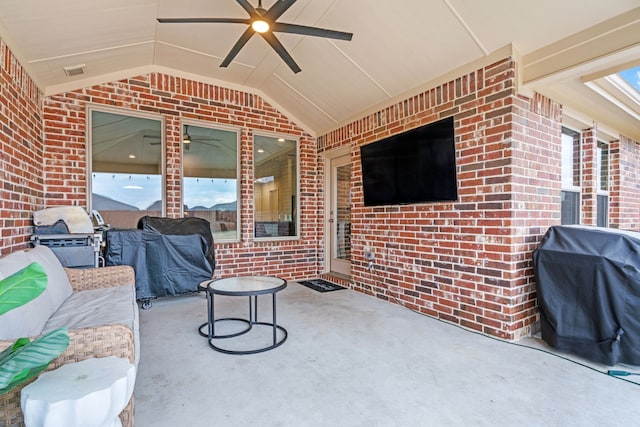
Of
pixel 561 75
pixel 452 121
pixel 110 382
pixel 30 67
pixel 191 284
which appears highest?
pixel 30 67

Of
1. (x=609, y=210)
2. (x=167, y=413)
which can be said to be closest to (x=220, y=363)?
(x=167, y=413)

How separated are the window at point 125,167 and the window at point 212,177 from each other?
1.20 feet

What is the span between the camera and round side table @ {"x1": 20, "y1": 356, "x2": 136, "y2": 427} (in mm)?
1040

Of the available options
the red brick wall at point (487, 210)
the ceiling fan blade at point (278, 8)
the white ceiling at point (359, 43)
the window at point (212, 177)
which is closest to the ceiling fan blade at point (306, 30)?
the ceiling fan blade at point (278, 8)

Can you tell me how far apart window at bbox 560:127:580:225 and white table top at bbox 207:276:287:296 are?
3248mm

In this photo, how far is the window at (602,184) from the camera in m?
4.55

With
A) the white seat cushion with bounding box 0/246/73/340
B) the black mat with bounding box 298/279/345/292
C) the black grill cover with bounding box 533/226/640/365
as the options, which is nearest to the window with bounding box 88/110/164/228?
the white seat cushion with bounding box 0/246/73/340

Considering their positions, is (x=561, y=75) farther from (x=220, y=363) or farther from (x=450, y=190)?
(x=220, y=363)

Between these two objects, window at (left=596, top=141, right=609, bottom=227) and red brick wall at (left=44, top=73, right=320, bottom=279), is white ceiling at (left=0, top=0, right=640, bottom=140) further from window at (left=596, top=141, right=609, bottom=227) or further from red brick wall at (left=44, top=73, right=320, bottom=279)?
window at (left=596, top=141, right=609, bottom=227)

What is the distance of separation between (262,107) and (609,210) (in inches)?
211

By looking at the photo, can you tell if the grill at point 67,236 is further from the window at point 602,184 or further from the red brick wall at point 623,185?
the red brick wall at point 623,185

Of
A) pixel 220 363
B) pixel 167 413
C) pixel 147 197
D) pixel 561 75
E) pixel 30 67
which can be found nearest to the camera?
pixel 167 413

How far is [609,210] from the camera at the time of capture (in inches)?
186

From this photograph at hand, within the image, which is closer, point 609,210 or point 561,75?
point 561,75
